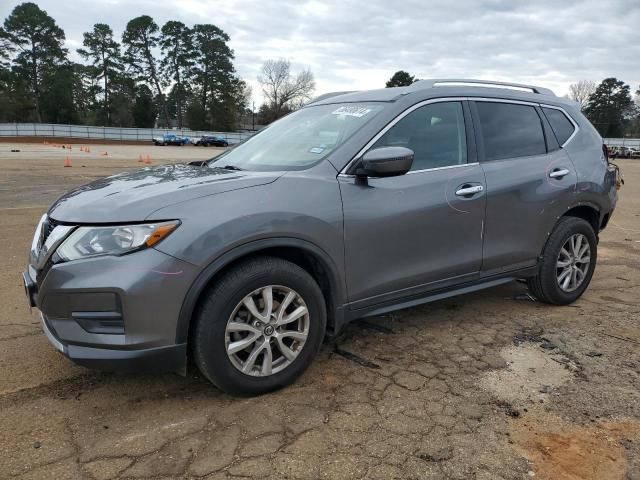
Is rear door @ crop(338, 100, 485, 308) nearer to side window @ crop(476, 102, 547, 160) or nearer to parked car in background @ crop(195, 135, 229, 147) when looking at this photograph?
side window @ crop(476, 102, 547, 160)

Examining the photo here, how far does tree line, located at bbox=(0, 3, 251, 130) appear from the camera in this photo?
69.3 m

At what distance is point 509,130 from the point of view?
407 centimetres

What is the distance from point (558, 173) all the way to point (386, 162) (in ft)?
6.45

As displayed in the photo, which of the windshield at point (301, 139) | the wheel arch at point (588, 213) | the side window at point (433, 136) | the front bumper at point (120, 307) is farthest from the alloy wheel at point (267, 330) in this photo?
the wheel arch at point (588, 213)

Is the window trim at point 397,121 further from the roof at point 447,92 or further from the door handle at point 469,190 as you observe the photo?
the door handle at point 469,190

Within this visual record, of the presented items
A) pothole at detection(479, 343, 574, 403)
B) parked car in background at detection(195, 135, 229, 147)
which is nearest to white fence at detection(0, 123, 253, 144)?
parked car in background at detection(195, 135, 229, 147)

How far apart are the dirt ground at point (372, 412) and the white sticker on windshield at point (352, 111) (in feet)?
5.24

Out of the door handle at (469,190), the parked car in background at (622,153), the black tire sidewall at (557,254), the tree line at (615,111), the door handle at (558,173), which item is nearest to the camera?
the door handle at (469,190)

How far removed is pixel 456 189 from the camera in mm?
3570

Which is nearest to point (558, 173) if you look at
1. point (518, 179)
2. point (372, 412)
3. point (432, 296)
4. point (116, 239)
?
point (518, 179)

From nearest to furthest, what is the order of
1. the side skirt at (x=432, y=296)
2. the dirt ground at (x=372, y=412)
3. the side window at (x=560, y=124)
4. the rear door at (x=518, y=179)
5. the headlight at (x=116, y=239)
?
1. the dirt ground at (x=372, y=412)
2. the headlight at (x=116, y=239)
3. the side skirt at (x=432, y=296)
4. the rear door at (x=518, y=179)
5. the side window at (x=560, y=124)

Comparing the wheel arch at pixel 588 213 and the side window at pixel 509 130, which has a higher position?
the side window at pixel 509 130

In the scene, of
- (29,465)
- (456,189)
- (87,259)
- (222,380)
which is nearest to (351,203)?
(456,189)

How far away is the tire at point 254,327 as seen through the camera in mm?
2678
